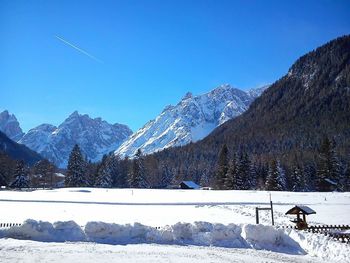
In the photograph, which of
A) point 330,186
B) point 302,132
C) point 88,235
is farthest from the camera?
point 302,132

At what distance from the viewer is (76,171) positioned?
325 feet

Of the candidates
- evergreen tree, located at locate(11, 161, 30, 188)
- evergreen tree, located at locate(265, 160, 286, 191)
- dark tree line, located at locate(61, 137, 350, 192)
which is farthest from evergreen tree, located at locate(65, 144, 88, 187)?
evergreen tree, located at locate(265, 160, 286, 191)

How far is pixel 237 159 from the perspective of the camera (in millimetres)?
84125

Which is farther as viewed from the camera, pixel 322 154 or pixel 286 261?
pixel 322 154

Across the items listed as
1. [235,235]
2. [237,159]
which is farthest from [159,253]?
[237,159]

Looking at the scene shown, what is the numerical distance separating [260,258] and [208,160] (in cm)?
17692

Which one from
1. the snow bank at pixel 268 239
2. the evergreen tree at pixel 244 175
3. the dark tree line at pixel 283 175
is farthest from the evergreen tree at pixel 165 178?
the snow bank at pixel 268 239

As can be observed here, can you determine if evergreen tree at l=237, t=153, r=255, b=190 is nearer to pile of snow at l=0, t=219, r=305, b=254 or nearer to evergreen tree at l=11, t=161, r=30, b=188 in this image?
evergreen tree at l=11, t=161, r=30, b=188

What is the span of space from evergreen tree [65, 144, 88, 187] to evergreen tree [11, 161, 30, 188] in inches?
408

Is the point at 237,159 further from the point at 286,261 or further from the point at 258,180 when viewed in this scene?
the point at 286,261

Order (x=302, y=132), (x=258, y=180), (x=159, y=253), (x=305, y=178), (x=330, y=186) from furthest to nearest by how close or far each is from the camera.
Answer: (x=302, y=132), (x=258, y=180), (x=305, y=178), (x=330, y=186), (x=159, y=253)

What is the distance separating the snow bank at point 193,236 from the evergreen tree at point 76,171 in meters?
81.4

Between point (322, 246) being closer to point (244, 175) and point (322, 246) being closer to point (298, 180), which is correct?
point (244, 175)

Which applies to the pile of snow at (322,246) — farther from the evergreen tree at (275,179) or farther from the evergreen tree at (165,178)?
the evergreen tree at (165,178)
